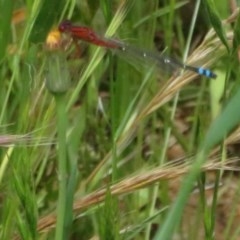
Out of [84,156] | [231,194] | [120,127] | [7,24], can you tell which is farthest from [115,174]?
[231,194]

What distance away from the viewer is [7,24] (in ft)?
4.43

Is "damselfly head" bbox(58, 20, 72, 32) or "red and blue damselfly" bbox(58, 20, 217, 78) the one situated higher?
"damselfly head" bbox(58, 20, 72, 32)

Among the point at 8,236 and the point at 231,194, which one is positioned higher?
the point at 8,236

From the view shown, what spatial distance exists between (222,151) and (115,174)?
0.15 metres

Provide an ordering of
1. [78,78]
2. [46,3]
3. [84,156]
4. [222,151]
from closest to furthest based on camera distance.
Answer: [46,3], [222,151], [78,78], [84,156]

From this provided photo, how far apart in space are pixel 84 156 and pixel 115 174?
0.58m

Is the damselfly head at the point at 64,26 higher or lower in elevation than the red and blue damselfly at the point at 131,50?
higher

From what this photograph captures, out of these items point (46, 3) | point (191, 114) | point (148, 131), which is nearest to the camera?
point (46, 3)

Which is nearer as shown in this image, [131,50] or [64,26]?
[64,26]

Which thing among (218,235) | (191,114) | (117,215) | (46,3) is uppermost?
(46,3)

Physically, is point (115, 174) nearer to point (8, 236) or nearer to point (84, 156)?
point (8, 236)

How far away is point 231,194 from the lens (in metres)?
1.88

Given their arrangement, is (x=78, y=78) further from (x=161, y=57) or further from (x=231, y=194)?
(x=231, y=194)

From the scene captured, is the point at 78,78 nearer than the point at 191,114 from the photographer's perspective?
Yes
